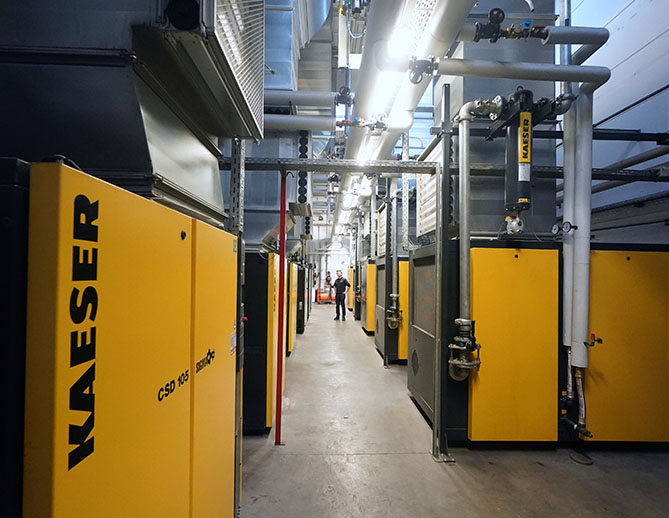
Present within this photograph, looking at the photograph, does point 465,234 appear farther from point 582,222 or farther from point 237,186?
point 237,186

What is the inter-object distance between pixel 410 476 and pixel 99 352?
2.26 m

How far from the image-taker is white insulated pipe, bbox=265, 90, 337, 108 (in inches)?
115

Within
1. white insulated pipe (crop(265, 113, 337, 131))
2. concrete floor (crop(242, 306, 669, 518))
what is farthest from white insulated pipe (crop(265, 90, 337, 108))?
concrete floor (crop(242, 306, 669, 518))

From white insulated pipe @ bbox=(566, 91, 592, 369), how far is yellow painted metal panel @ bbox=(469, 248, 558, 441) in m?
0.15

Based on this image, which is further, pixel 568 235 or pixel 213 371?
pixel 568 235

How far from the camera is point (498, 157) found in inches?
111

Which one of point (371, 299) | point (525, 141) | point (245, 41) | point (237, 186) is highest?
point (525, 141)

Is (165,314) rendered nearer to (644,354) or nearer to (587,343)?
(587,343)

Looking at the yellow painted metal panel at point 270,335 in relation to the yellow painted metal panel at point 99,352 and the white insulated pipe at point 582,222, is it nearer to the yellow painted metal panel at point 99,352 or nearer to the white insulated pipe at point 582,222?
the yellow painted metal panel at point 99,352

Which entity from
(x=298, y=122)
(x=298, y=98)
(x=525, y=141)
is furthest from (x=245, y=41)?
(x=525, y=141)

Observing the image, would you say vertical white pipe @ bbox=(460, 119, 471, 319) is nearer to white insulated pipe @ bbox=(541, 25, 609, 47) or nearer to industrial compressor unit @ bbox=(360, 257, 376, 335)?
white insulated pipe @ bbox=(541, 25, 609, 47)

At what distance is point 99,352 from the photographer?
550mm

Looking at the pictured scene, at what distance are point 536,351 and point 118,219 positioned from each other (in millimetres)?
2876

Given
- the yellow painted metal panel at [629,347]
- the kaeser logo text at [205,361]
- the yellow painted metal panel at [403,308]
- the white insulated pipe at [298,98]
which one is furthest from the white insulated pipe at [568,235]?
the kaeser logo text at [205,361]
